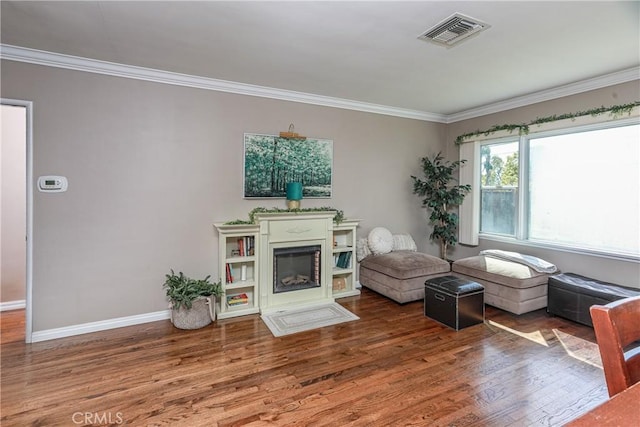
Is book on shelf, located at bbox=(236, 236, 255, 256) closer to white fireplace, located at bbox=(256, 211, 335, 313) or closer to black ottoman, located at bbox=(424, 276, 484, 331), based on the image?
white fireplace, located at bbox=(256, 211, 335, 313)

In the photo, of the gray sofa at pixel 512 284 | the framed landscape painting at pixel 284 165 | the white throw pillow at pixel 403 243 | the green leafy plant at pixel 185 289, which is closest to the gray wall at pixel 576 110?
the gray sofa at pixel 512 284

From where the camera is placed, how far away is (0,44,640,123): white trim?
9.21 feet

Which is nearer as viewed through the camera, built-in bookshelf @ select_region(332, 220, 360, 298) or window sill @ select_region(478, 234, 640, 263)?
window sill @ select_region(478, 234, 640, 263)

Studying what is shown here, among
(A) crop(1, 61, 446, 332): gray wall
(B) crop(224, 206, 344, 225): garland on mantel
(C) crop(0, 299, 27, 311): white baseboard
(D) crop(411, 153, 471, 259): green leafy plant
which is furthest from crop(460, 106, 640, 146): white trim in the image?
(C) crop(0, 299, 27, 311): white baseboard

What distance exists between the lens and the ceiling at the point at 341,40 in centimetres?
213

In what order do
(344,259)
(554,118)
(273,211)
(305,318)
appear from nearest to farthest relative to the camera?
(305,318)
(273,211)
(554,118)
(344,259)

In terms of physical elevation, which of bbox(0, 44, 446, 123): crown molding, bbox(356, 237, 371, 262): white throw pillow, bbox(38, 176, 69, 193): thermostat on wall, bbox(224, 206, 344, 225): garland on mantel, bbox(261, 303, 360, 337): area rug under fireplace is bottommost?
bbox(261, 303, 360, 337): area rug under fireplace

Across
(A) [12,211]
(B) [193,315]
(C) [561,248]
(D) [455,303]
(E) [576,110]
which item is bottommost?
(B) [193,315]

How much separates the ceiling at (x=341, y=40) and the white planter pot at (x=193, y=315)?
2356 millimetres

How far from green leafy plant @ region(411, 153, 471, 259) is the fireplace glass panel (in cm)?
206

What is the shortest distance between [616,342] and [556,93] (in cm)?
385

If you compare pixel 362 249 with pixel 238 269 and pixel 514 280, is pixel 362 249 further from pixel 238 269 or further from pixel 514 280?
pixel 514 280

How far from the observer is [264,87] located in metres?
3.68

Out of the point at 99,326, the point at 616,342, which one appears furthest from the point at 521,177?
the point at 99,326
